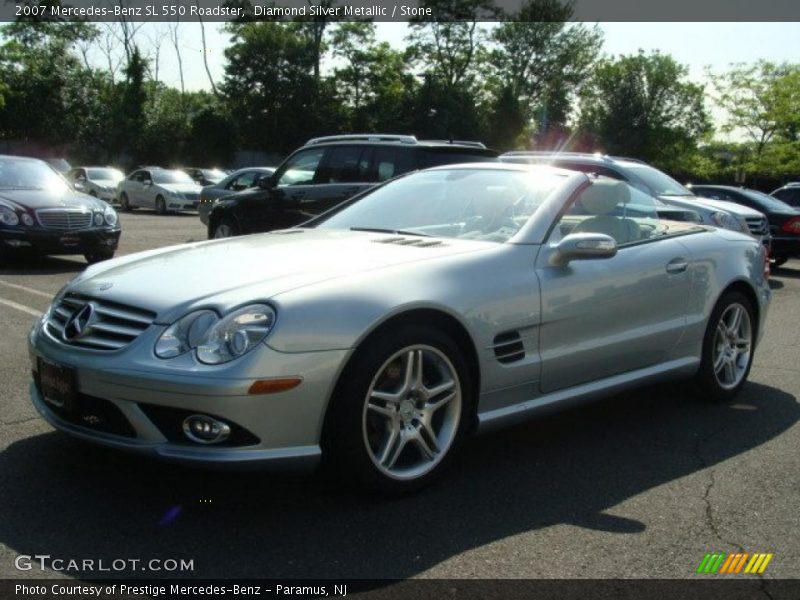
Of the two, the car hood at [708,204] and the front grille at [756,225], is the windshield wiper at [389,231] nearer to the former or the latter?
the car hood at [708,204]

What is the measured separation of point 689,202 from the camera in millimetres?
12047

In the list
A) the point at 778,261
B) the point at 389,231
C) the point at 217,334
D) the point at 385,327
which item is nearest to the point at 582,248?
the point at 389,231

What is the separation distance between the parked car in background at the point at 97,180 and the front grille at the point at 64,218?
71.1ft

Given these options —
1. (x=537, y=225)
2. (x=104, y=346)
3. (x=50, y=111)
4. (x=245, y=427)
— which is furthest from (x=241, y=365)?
(x=50, y=111)

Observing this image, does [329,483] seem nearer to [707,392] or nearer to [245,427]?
[245,427]

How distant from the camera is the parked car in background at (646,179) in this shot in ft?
38.8

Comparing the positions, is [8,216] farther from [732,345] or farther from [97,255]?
[732,345]

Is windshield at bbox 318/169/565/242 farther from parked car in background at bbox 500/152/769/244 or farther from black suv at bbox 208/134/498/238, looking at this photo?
parked car in background at bbox 500/152/769/244

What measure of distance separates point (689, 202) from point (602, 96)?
53222 millimetres

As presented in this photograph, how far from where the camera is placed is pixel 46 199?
468 inches

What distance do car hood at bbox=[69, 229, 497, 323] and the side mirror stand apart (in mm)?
348

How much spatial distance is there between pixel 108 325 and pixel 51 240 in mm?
8444

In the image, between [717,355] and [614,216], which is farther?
[717,355]

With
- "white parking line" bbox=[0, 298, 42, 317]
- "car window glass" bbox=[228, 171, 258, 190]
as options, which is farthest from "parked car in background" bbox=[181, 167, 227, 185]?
"white parking line" bbox=[0, 298, 42, 317]
